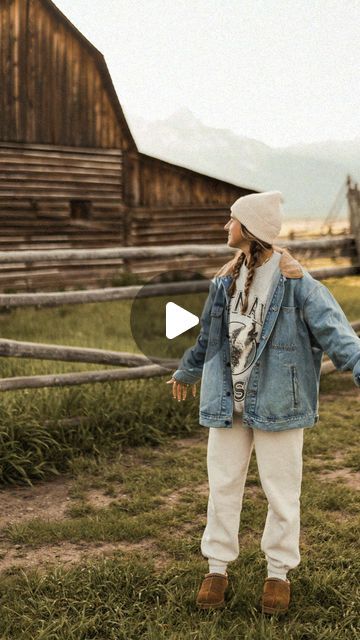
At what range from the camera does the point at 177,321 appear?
366cm

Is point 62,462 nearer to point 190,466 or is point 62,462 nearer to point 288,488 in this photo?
point 190,466

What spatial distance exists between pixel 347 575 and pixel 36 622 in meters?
1.26

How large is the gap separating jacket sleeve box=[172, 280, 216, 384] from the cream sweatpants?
0.26 meters

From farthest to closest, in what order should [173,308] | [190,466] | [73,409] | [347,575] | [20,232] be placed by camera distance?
[20,232], [73,409], [190,466], [173,308], [347,575]

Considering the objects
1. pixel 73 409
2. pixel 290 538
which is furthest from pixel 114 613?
pixel 73 409

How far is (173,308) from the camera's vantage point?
374 cm

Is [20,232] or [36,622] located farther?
[20,232]

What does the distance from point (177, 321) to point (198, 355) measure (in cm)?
73

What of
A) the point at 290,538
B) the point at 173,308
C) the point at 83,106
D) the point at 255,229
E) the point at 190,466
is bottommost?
the point at 190,466

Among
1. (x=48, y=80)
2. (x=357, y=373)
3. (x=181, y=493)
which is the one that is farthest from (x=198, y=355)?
(x=48, y=80)

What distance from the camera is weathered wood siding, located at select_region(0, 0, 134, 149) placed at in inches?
504

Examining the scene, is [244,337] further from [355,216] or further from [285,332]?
[355,216]

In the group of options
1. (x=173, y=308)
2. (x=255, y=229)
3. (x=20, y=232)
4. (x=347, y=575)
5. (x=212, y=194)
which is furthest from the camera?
(x=212, y=194)

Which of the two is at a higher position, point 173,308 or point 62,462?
point 173,308
